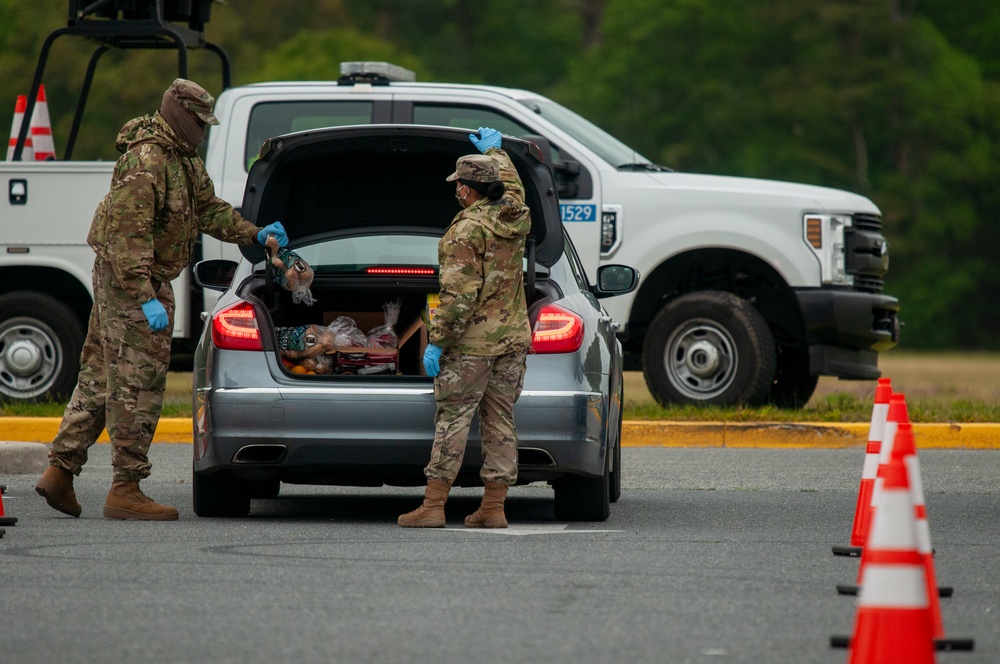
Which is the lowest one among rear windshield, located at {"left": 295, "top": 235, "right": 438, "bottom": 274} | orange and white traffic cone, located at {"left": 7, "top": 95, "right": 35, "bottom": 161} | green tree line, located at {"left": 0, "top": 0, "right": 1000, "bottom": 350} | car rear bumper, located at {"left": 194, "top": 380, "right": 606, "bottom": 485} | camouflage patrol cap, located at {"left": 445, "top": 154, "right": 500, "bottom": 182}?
car rear bumper, located at {"left": 194, "top": 380, "right": 606, "bottom": 485}

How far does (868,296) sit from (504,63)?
44.6m

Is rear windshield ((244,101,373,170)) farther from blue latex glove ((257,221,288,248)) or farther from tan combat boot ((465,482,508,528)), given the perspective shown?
tan combat boot ((465,482,508,528))

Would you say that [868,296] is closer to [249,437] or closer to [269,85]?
[269,85]

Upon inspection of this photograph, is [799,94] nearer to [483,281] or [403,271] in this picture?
[403,271]

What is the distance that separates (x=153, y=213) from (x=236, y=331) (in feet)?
2.09

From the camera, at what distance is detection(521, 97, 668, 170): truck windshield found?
1206cm

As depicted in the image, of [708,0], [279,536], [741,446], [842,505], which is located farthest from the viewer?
[708,0]

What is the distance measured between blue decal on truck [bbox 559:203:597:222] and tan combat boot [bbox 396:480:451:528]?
4.48 metres

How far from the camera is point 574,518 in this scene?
8.01 metres

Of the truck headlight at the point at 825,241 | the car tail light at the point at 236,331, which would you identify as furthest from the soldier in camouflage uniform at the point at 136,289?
the truck headlight at the point at 825,241

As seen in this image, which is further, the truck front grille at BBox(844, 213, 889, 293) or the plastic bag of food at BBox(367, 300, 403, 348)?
the truck front grille at BBox(844, 213, 889, 293)

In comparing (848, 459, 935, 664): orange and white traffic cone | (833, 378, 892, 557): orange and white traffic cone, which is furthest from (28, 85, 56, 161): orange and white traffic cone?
(848, 459, 935, 664): orange and white traffic cone

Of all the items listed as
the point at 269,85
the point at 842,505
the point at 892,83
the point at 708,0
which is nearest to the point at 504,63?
the point at 708,0

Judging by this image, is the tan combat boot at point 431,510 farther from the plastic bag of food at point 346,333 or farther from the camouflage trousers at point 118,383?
the camouflage trousers at point 118,383
